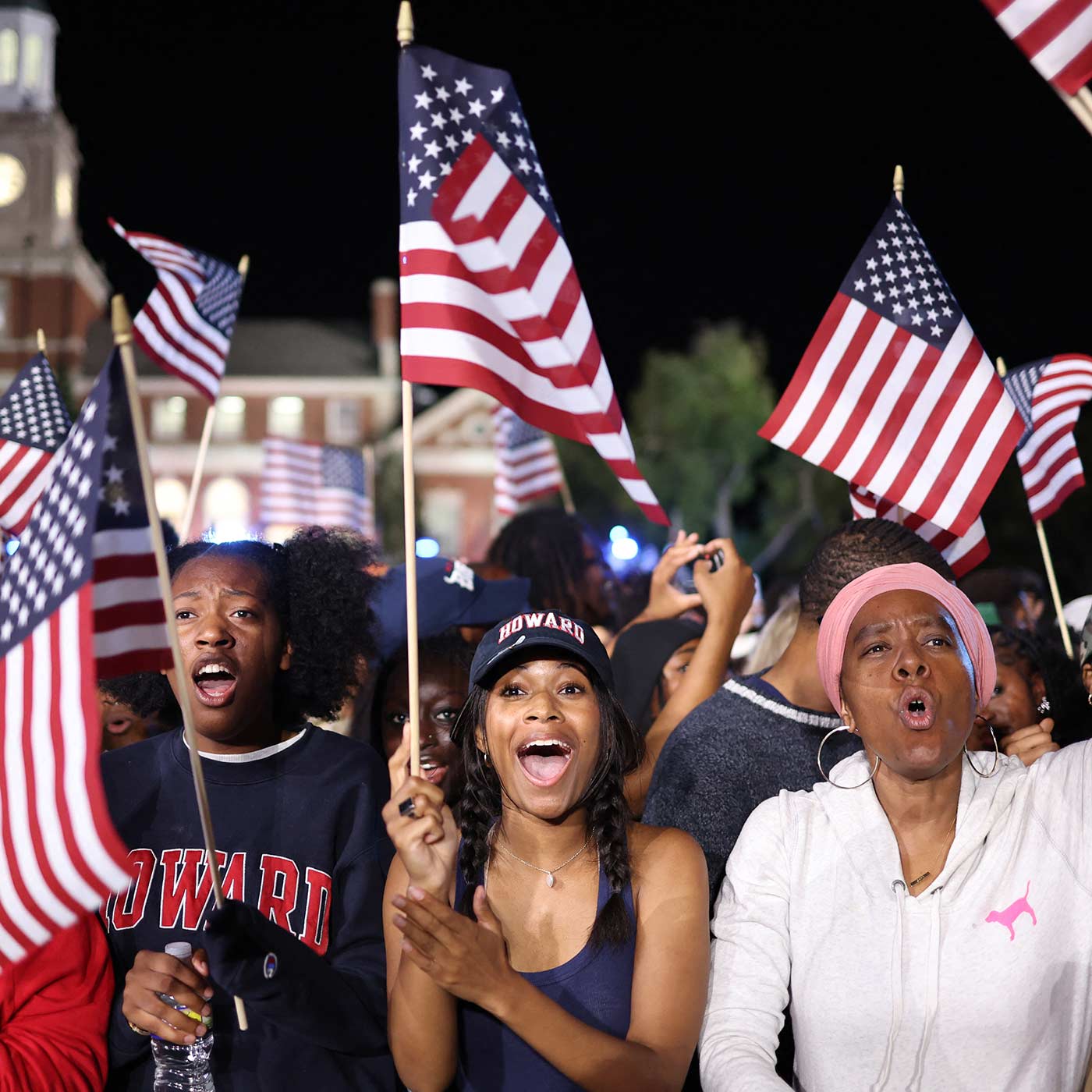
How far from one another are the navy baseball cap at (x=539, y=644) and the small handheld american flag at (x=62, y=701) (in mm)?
885

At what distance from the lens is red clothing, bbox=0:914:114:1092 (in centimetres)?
318

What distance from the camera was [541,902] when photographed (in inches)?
132

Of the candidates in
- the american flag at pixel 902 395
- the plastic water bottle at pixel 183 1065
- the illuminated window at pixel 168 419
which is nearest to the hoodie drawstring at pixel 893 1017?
the plastic water bottle at pixel 183 1065

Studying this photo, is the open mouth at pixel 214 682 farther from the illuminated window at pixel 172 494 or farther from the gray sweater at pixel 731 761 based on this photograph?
the illuminated window at pixel 172 494

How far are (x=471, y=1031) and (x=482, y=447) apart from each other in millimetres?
57617

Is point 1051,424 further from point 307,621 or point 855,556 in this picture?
point 307,621

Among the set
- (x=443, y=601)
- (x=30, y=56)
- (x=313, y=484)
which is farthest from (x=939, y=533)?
(x=30, y=56)

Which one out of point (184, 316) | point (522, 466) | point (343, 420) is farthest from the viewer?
point (343, 420)

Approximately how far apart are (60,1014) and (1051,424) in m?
5.78

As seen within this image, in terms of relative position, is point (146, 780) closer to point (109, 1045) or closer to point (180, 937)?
point (180, 937)

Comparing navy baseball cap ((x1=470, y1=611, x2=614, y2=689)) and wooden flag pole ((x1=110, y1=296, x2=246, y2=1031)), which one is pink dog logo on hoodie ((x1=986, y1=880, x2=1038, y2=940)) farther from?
wooden flag pole ((x1=110, y1=296, x2=246, y2=1031))

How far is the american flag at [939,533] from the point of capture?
5664mm

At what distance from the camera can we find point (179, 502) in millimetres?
57438

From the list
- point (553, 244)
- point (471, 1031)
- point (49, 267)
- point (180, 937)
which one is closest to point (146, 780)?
point (180, 937)
